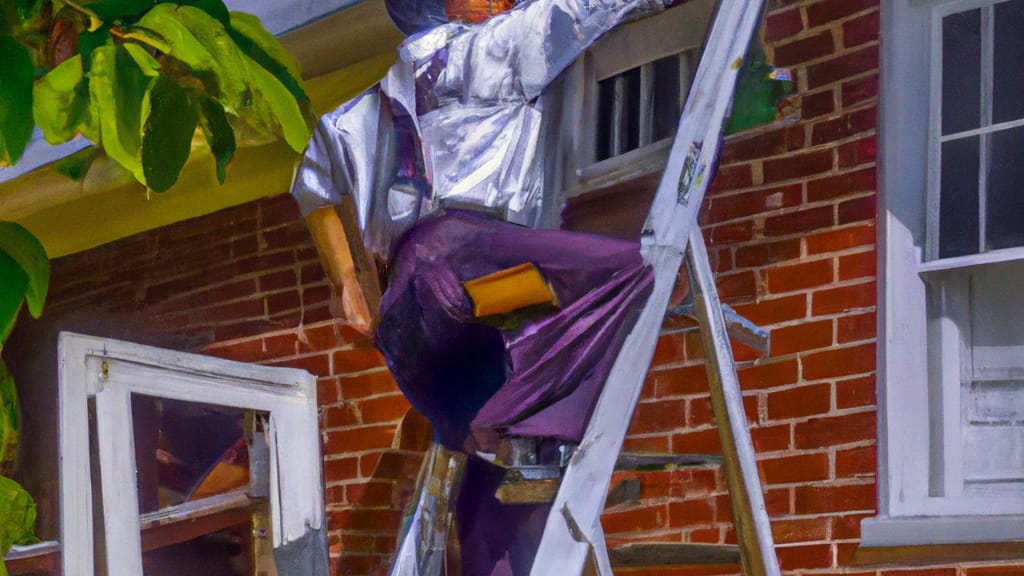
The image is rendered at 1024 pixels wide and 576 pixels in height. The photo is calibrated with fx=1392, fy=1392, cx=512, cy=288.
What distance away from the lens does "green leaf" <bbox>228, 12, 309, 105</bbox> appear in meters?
2.48

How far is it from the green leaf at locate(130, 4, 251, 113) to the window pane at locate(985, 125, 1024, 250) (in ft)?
4.04

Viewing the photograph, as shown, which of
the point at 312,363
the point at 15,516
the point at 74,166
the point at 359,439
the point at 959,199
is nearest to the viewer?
the point at 959,199

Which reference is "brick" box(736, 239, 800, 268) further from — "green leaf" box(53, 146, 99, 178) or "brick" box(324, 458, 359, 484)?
"green leaf" box(53, 146, 99, 178)

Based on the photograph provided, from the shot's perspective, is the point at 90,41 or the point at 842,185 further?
the point at 842,185

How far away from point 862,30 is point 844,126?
0.55ft

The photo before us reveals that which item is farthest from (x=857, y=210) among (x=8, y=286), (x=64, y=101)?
(x=8, y=286)

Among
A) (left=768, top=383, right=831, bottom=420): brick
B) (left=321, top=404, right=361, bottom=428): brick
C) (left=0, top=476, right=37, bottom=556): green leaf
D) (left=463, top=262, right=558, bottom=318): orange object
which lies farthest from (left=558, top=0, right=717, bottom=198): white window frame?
(left=0, top=476, right=37, bottom=556): green leaf

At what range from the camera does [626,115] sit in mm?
2439

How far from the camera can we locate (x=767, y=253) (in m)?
2.39

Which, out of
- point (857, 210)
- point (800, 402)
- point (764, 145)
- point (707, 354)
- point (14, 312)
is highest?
point (764, 145)

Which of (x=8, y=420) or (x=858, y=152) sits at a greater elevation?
(x=858, y=152)

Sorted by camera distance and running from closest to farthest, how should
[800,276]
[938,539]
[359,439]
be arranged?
[938,539] → [800,276] → [359,439]

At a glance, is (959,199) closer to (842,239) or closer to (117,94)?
(842,239)

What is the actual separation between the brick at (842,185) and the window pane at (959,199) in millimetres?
115
